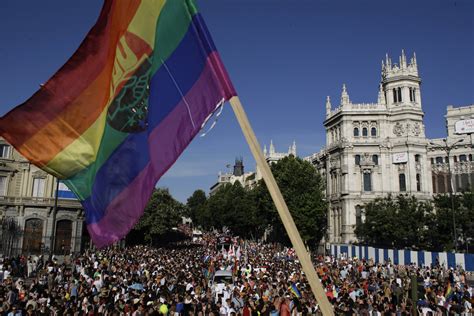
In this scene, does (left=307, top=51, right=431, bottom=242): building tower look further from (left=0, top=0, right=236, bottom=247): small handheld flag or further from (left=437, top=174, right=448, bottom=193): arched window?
(left=0, top=0, right=236, bottom=247): small handheld flag

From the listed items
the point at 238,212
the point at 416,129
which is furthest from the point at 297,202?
the point at 416,129

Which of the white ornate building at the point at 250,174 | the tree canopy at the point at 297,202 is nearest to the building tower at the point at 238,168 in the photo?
the white ornate building at the point at 250,174

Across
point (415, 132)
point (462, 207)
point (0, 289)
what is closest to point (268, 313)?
point (0, 289)

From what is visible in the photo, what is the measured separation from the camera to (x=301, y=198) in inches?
2334

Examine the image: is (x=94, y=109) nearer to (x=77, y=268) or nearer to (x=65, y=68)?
(x=65, y=68)

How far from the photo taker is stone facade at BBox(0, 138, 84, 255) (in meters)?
43.8

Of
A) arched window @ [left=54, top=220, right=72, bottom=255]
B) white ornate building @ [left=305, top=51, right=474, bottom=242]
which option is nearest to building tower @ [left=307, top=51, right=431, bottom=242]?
white ornate building @ [left=305, top=51, right=474, bottom=242]

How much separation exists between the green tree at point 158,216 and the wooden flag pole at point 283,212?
2056 inches

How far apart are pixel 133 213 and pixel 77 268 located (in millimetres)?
21957

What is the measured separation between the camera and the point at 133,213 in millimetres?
5609

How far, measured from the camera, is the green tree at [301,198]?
5803 cm

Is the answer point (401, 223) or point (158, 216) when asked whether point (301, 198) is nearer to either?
point (401, 223)

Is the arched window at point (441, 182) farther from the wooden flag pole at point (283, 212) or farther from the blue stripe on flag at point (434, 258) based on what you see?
the wooden flag pole at point (283, 212)

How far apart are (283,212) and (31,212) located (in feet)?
156
